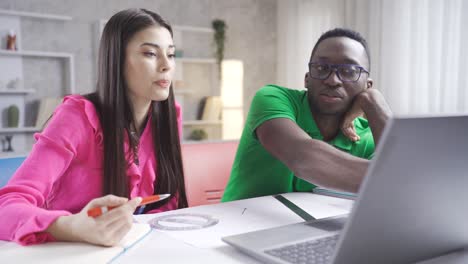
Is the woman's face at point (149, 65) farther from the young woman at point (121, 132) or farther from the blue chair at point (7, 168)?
the blue chair at point (7, 168)

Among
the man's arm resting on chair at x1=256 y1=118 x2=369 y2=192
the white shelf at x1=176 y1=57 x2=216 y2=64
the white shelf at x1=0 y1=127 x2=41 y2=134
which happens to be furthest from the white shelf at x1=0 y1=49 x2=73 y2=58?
the man's arm resting on chair at x1=256 y1=118 x2=369 y2=192

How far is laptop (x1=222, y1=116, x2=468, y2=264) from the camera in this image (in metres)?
0.47

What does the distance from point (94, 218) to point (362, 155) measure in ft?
3.31

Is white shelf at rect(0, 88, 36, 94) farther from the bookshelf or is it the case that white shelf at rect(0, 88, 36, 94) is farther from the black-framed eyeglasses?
the black-framed eyeglasses

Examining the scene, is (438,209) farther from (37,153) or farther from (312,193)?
(37,153)

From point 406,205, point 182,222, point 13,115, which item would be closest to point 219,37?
point 13,115

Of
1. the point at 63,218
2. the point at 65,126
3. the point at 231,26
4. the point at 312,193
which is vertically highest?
the point at 231,26

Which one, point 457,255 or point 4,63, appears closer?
point 457,255

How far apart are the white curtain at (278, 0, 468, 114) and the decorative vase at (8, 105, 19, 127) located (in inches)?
112

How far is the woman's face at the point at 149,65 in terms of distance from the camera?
46.6 inches

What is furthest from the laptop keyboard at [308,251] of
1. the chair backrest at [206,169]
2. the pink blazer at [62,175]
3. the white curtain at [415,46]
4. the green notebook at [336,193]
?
the white curtain at [415,46]

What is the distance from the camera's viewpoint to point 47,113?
146 inches

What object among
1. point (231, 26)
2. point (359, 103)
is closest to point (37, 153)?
point (359, 103)

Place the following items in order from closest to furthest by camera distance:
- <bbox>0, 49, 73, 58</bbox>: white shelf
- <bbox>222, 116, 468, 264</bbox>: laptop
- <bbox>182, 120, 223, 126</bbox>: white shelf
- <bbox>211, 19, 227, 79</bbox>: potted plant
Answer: <bbox>222, 116, 468, 264</bbox>: laptop < <bbox>0, 49, 73, 58</bbox>: white shelf < <bbox>182, 120, 223, 126</bbox>: white shelf < <bbox>211, 19, 227, 79</bbox>: potted plant
